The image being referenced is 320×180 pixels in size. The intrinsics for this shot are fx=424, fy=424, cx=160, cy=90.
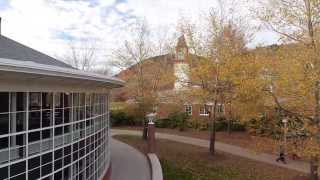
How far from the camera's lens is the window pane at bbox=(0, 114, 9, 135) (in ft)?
27.1

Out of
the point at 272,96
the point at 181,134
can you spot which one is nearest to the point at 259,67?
the point at 272,96

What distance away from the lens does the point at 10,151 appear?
859 centimetres

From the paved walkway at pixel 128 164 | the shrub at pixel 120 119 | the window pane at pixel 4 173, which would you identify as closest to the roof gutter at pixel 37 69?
the window pane at pixel 4 173

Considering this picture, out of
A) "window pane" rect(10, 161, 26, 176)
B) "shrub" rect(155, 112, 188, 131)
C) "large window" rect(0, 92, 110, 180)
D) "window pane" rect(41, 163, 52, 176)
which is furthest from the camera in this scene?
"shrub" rect(155, 112, 188, 131)

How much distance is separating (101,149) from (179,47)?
12.5m

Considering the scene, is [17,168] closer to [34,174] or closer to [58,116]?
[34,174]

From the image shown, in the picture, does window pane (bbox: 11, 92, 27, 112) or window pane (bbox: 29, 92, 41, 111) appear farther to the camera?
window pane (bbox: 29, 92, 41, 111)

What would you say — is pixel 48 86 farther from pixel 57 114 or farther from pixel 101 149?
pixel 101 149

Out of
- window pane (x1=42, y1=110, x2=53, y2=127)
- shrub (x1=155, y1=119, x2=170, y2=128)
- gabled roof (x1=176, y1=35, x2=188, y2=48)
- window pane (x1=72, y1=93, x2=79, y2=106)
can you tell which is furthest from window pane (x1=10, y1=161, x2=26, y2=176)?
shrub (x1=155, y1=119, x2=170, y2=128)

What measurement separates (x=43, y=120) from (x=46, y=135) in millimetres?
433

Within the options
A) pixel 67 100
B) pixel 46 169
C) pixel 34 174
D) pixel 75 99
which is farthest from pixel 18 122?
pixel 75 99

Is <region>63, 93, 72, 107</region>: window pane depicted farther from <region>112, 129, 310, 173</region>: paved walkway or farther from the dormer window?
the dormer window

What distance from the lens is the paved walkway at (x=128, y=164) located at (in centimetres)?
1888

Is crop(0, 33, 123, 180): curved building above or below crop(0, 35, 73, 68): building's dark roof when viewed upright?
below
